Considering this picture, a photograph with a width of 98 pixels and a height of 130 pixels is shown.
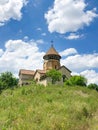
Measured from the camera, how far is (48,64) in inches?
2530

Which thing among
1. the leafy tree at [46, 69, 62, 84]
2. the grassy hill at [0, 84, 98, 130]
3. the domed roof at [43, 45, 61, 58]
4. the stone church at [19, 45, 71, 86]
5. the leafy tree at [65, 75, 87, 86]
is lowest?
the grassy hill at [0, 84, 98, 130]

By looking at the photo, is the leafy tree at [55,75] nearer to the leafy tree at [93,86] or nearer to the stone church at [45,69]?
the stone church at [45,69]

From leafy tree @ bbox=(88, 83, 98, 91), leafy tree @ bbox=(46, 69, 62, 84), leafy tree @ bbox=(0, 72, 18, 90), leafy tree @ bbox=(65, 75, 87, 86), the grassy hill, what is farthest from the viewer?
leafy tree @ bbox=(0, 72, 18, 90)

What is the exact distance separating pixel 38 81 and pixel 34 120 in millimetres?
43992

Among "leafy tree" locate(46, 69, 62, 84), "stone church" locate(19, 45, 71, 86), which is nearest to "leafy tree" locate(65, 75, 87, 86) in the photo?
"leafy tree" locate(46, 69, 62, 84)

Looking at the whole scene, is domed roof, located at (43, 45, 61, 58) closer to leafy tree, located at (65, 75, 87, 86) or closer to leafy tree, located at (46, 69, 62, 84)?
leafy tree, located at (46, 69, 62, 84)

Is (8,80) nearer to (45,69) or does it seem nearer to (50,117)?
(45,69)

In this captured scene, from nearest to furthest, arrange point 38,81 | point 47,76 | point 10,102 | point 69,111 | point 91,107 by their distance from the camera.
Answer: point 69,111
point 91,107
point 10,102
point 47,76
point 38,81

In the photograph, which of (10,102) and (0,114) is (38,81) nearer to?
(10,102)

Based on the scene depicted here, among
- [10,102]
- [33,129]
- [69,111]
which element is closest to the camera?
[33,129]

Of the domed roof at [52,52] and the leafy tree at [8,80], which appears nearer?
the leafy tree at [8,80]

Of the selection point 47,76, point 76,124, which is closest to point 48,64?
point 47,76

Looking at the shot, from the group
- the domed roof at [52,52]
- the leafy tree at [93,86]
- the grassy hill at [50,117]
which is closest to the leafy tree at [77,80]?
the leafy tree at [93,86]

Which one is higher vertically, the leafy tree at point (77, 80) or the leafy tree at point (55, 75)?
the leafy tree at point (55, 75)
